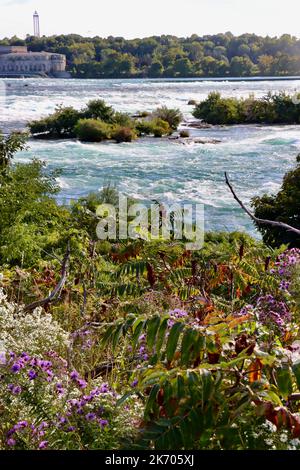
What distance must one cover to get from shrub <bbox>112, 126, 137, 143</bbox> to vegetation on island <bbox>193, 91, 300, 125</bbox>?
9.92 m

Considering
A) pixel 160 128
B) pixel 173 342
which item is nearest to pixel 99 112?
pixel 160 128

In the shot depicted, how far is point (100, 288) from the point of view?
4.22 meters

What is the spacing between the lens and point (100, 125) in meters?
32.2

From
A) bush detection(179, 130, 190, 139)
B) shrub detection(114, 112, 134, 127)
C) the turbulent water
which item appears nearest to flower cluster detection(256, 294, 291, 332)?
the turbulent water

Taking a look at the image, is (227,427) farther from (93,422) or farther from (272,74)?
(272,74)

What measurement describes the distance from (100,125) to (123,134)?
3.88ft

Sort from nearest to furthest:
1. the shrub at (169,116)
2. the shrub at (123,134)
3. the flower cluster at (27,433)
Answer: the flower cluster at (27,433) < the shrub at (123,134) < the shrub at (169,116)

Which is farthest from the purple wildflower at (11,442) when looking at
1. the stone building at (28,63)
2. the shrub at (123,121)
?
the stone building at (28,63)

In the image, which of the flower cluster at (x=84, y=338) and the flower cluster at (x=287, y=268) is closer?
the flower cluster at (x=84, y=338)

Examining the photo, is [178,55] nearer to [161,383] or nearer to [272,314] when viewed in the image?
[272,314]

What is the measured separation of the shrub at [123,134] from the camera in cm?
3209

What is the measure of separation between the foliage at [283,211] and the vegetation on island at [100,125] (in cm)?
2044

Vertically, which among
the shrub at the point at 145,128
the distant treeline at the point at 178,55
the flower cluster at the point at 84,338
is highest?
the distant treeline at the point at 178,55

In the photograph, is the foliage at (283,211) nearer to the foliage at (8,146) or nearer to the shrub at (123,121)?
the foliage at (8,146)
